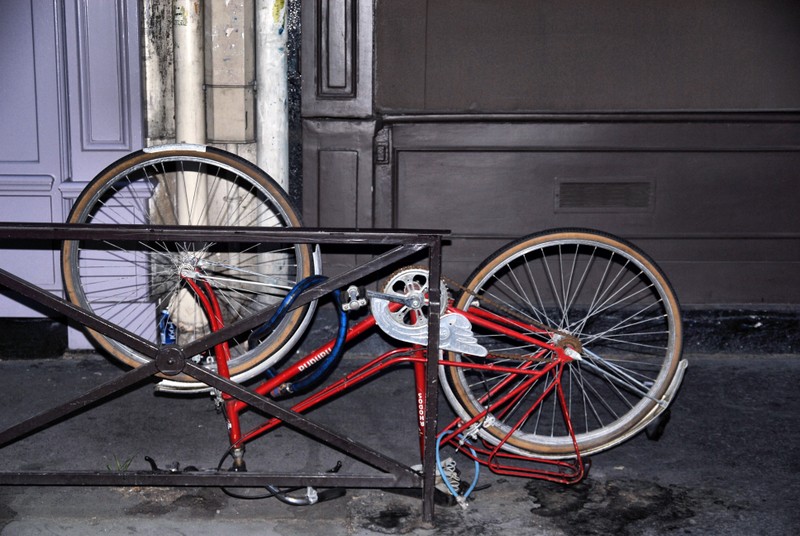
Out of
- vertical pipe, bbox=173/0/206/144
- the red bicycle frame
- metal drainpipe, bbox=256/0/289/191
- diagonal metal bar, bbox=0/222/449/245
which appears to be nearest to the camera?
diagonal metal bar, bbox=0/222/449/245

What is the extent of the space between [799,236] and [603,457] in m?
2.19

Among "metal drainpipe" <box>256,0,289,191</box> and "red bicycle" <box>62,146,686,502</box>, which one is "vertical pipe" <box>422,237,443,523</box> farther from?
"metal drainpipe" <box>256,0,289,191</box>

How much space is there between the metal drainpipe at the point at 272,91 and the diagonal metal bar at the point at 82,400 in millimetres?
2088

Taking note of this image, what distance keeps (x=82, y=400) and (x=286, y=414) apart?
746 millimetres

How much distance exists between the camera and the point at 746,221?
559 cm

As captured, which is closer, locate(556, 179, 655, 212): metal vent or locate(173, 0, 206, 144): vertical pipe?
locate(173, 0, 206, 144): vertical pipe

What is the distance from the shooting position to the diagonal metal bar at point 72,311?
3.41m

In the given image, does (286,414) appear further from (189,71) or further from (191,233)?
(189,71)

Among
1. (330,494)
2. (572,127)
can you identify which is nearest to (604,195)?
(572,127)

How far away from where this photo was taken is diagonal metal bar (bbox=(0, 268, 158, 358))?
3.41 metres

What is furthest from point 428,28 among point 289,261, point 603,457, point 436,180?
point 603,457

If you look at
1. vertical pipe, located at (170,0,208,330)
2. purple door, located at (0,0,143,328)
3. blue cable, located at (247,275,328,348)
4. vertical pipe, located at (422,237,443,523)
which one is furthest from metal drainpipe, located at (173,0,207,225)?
vertical pipe, located at (422,237,443,523)

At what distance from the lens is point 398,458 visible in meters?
4.31

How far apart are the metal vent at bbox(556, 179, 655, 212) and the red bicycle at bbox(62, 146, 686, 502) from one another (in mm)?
329
